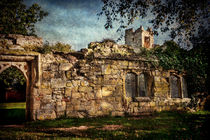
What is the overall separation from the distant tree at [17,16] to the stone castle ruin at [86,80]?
5840 mm

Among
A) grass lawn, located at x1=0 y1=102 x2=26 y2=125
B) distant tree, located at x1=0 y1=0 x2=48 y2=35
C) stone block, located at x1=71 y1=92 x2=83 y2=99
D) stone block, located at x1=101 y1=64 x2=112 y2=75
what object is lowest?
grass lawn, located at x1=0 y1=102 x2=26 y2=125

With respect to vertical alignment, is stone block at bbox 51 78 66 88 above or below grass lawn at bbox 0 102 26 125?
above

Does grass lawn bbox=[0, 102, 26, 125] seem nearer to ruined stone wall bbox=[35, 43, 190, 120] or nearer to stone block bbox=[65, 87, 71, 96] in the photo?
ruined stone wall bbox=[35, 43, 190, 120]

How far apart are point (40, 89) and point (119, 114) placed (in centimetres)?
399

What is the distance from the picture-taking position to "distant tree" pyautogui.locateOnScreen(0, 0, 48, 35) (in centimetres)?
1135

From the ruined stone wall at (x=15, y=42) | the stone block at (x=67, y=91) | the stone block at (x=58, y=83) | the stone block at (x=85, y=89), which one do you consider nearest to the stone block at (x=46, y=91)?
the stone block at (x=58, y=83)

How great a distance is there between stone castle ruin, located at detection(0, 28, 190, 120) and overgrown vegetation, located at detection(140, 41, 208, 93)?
34.1 inches

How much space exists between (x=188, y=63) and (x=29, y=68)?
30.4 feet

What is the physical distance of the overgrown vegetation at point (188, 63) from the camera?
955 cm

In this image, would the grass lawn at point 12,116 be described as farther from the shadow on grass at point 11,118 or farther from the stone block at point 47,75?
the stone block at point 47,75

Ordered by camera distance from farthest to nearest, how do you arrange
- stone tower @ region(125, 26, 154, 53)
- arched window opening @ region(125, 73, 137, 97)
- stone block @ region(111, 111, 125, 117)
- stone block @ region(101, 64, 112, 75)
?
stone tower @ region(125, 26, 154, 53) → arched window opening @ region(125, 73, 137, 97) → stone block @ region(101, 64, 112, 75) → stone block @ region(111, 111, 125, 117)

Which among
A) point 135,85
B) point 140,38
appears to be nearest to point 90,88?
point 135,85

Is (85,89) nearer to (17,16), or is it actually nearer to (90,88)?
(90,88)

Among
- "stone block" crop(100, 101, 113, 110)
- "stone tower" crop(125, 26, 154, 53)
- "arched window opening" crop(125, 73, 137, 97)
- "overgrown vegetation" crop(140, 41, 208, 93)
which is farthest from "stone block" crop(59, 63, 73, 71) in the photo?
"stone tower" crop(125, 26, 154, 53)
